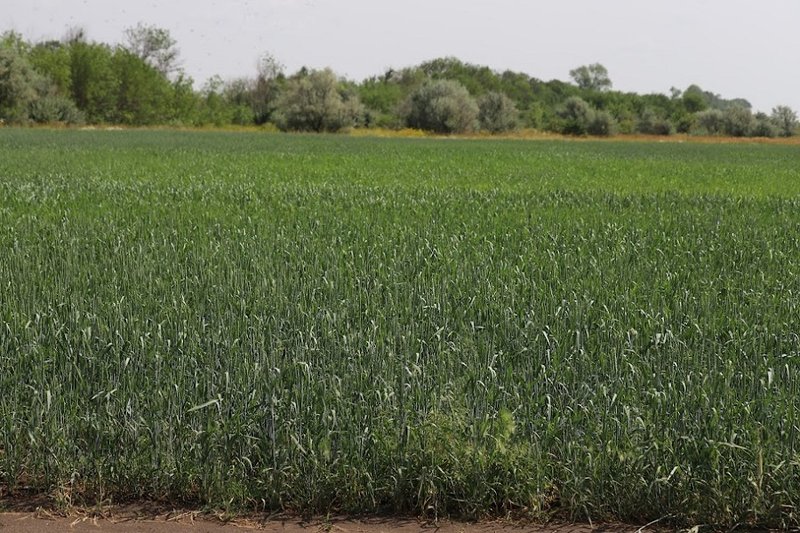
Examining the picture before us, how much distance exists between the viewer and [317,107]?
8506cm

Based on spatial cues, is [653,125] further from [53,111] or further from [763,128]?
[53,111]

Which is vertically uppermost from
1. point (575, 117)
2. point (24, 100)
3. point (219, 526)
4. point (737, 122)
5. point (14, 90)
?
point (14, 90)

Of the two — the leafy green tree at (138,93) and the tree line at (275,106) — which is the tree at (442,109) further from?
the leafy green tree at (138,93)

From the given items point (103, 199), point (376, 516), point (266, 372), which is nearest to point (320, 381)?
point (266, 372)

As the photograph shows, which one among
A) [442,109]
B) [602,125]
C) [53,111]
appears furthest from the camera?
[602,125]

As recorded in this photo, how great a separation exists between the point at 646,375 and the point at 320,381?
2.16 meters

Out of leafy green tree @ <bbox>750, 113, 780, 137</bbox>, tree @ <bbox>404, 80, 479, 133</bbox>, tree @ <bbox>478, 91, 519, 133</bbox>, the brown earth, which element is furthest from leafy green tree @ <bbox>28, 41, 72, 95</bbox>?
the brown earth

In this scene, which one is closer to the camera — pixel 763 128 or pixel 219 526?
pixel 219 526

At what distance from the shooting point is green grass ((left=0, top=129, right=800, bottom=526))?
5.06m

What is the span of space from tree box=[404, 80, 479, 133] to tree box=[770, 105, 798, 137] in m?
30.9

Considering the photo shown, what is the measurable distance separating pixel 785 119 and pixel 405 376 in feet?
327

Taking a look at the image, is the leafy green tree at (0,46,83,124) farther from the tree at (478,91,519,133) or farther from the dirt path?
the dirt path

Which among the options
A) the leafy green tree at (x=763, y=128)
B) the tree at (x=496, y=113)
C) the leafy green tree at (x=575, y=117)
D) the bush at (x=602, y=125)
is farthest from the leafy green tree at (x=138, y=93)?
the leafy green tree at (x=763, y=128)

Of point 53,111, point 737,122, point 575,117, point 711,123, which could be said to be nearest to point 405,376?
point 53,111
